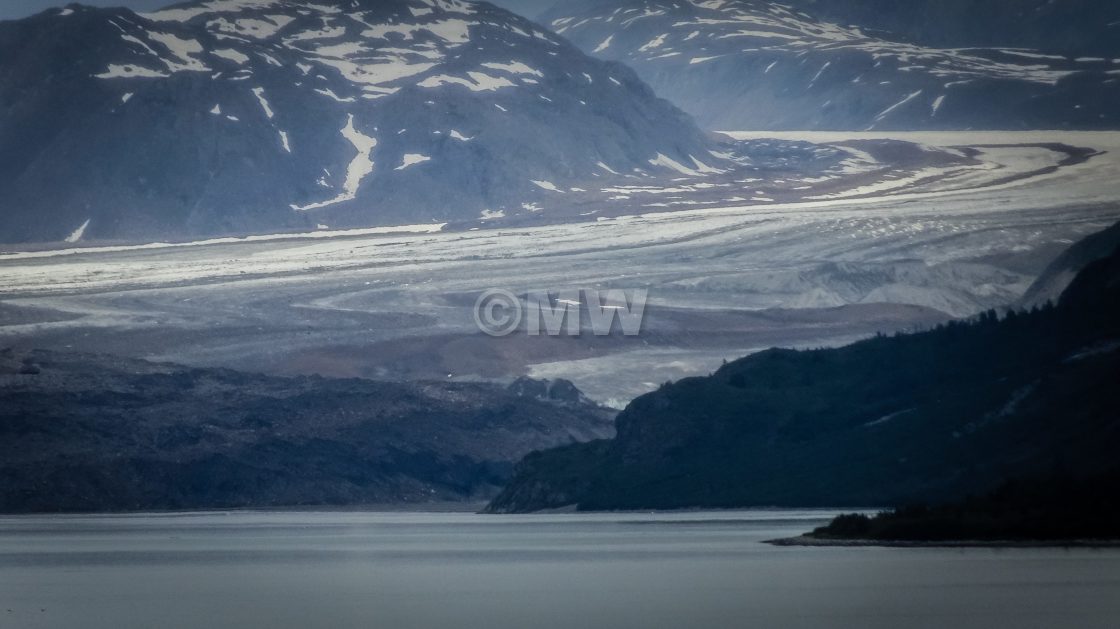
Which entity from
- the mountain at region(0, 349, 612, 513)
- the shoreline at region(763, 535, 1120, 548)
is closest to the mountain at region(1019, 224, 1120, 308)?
the mountain at region(0, 349, 612, 513)

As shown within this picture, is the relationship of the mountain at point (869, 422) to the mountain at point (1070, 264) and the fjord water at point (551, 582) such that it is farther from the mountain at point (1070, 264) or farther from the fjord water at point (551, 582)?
the fjord water at point (551, 582)

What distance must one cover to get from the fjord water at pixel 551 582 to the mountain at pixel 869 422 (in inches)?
589

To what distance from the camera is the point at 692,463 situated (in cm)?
15612

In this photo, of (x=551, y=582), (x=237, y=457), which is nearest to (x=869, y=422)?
(x=237, y=457)

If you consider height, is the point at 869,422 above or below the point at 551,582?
below

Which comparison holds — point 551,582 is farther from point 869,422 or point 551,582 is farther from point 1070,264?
point 1070,264

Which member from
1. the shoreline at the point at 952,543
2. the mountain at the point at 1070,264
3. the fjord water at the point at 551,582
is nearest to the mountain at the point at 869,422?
the mountain at the point at 1070,264

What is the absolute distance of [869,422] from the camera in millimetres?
152750

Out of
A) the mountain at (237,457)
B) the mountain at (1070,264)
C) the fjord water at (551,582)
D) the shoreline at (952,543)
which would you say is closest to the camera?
the fjord water at (551,582)

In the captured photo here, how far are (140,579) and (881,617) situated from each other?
1342 inches

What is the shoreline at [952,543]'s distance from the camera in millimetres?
95875

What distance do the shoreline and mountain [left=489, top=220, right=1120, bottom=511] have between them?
71.2 feet

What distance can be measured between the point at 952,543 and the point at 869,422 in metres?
53.7

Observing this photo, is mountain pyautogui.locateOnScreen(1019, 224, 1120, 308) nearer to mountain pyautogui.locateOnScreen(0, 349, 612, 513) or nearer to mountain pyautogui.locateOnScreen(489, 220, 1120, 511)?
mountain pyautogui.locateOnScreen(489, 220, 1120, 511)
